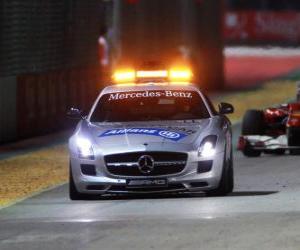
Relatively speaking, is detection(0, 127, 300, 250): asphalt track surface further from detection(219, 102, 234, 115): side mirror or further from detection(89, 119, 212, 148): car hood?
detection(219, 102, 234, 115): side mirror

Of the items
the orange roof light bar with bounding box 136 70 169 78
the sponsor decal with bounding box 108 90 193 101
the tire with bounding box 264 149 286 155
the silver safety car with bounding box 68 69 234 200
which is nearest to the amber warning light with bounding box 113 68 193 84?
the orange roof light bar with bounding box 136 70 169 78

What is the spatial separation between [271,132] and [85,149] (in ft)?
23.5

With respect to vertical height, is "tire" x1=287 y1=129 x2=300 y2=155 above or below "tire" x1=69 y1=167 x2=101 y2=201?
below

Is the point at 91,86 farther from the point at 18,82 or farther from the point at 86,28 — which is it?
the point at 18,82

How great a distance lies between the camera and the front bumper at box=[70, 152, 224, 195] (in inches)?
629

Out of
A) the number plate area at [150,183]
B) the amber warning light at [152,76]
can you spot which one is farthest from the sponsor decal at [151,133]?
the amber warning light at [152,76]

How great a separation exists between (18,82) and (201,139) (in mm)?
11331

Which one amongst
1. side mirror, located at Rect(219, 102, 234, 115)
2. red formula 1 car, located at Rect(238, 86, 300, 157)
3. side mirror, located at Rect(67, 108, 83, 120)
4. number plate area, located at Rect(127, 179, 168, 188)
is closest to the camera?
number plate area, located at Rect(127, 179, 168, 188)

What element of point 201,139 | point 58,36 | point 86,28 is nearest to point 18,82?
point 58,36

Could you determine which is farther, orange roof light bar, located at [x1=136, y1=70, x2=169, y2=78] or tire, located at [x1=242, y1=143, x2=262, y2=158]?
tire, located at [x1=242, y1=143, x2=262, y2=158]

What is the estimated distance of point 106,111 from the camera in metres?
17.6

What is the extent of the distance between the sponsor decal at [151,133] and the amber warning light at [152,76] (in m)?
2.42

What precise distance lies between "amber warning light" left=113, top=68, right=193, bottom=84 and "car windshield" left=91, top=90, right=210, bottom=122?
3.85 feet

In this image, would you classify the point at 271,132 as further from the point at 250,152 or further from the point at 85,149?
the point at 85,149
